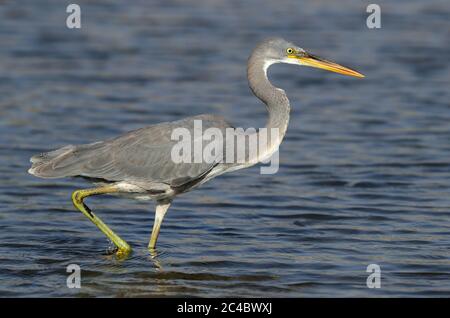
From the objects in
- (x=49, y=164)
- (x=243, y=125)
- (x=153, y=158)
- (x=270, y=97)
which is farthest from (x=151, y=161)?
(x=243, y=125)

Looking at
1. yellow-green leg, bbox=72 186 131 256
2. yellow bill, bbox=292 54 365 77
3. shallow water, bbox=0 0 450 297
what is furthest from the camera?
yellow bill, bbox=292 54 365 77

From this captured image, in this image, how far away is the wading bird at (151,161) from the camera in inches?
397


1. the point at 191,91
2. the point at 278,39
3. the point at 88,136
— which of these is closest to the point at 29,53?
the point at 191,91

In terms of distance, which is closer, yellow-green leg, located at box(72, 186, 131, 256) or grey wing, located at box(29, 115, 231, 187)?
grey wing, located at box(29, 115, 231, 187)

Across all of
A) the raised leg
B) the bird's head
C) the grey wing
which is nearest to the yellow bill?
the bird's head

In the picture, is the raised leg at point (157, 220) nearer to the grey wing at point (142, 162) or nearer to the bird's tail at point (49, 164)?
the grey wing at point (142, 162)

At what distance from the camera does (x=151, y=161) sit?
10148 mm

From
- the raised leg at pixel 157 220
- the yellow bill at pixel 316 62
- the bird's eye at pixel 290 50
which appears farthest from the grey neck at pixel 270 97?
the raised leg at pixel 157 220

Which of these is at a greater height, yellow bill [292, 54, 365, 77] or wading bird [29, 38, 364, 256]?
yellow bill [292, 54, 365, 77]

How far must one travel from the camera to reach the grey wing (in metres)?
10.0

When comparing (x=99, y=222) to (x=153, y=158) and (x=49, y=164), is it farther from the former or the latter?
(x=153, y=158)

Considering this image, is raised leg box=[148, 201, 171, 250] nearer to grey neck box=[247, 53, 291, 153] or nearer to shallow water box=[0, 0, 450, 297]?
shallow water box=[0, 0, 450, 297]

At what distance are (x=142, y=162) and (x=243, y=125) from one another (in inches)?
223
